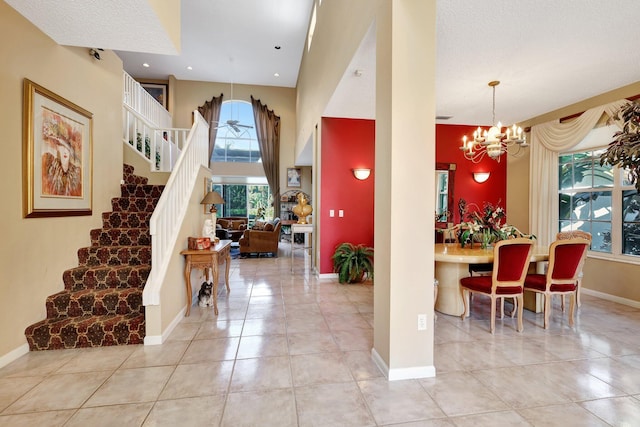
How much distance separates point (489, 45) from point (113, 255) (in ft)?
15.7

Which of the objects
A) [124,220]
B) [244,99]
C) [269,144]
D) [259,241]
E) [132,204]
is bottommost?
[259,241]

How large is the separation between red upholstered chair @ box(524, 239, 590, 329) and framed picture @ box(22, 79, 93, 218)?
5171 mm

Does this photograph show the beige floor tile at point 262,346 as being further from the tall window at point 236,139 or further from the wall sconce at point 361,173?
the tall window at point 236,139

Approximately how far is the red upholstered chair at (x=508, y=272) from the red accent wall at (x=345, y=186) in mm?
2528

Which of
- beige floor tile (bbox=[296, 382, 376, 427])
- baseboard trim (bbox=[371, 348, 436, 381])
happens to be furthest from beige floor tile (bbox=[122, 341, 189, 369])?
baseboard trim (bbox=[371, 348, 436, 381])

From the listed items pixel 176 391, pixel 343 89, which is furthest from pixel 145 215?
pixel 343 89

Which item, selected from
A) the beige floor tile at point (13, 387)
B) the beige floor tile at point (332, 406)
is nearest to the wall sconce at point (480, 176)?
the beige floor tile at point (332, 406)

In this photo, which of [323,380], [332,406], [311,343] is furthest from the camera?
[311,343]

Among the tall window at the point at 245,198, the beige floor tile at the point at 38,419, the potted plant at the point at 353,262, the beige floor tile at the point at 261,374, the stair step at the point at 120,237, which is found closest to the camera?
the beige floor tile at the point at 38,419

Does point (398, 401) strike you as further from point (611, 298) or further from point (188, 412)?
point (611, 298)

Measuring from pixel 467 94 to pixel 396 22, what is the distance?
9.03ft

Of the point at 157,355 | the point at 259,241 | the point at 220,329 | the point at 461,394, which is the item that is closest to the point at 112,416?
the point at 157,355

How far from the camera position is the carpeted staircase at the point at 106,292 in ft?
8.69

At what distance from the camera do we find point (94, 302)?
9.49 feet
